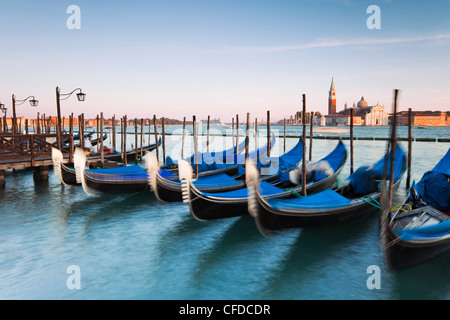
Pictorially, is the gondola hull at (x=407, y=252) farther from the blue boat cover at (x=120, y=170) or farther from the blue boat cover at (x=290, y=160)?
the blue boat cover at (x=120, y=170)

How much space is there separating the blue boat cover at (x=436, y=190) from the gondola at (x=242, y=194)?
2.09m

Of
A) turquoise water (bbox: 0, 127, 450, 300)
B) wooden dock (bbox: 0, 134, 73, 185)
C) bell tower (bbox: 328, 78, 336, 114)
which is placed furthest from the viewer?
bell tower (bbox: 328, 78, 336, 114)

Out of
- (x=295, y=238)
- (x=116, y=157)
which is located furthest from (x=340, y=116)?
(x=295, y=238)

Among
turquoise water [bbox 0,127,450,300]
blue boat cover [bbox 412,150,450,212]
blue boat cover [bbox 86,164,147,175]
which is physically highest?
blue boat cover [bbox 412,150,450,212]

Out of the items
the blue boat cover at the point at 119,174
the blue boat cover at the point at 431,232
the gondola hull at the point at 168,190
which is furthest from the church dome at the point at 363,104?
the blue boat cover at the point at 431,232

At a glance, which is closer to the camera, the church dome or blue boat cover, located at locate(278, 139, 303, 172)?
blue boat cover, located at locate(278, 139, 303, 172)

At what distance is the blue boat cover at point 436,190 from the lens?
197 inches

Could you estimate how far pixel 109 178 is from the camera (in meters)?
8.07

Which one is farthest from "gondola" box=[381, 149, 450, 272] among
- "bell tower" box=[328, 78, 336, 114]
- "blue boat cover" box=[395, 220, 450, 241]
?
"bell tower" box=[328, 78, 336, 114]

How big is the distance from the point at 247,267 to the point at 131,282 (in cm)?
157

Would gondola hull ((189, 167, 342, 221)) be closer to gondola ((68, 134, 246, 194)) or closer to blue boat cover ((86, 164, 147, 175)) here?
gondola ((68, 134, 246, 194))

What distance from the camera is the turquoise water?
3.99 meters

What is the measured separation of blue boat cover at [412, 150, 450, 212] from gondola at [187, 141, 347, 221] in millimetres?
2089
